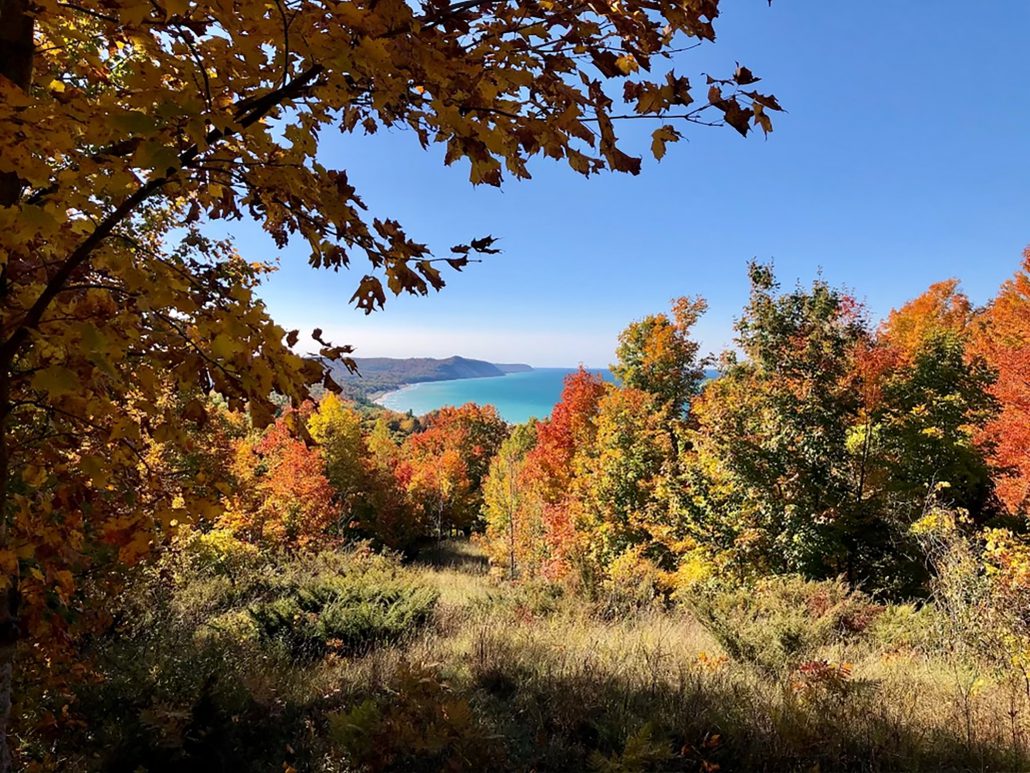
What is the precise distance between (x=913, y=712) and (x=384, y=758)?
4.35 m

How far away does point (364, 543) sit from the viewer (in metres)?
15.4

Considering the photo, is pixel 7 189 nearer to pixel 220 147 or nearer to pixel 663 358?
pixel 220 147

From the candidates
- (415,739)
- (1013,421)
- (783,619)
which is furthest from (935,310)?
(415,739)

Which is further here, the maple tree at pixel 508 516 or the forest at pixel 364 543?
the maple tree at pixel 508 516

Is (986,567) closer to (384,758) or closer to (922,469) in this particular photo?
(384,758)

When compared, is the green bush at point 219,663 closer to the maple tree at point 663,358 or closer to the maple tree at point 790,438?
the maple tree at point 790,438

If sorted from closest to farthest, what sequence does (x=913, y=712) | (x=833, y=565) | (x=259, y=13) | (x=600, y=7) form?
(x=259, y=13)
(x=600, y=7)
(x=913, y=712)
(x=833, y=565)

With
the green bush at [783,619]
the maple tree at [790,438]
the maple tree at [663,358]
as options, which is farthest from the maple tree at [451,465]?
the green bush at [783,619]

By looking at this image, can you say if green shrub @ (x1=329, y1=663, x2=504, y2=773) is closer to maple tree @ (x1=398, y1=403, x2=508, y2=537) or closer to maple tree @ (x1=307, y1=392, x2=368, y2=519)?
maple tree @ (x1=398, y1=403, x2=508, y2=537)

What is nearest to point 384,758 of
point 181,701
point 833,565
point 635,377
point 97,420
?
point 181,701

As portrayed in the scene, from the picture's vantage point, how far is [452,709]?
3840mm

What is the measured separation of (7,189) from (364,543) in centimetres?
1513

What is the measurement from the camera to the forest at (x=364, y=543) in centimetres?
139

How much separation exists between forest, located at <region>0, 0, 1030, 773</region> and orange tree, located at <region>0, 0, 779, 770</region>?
1 cm
